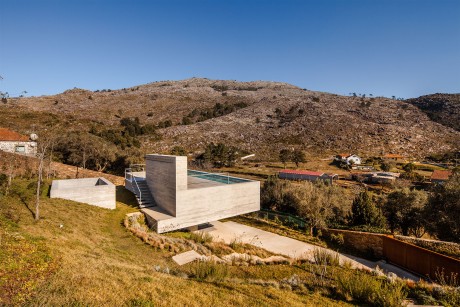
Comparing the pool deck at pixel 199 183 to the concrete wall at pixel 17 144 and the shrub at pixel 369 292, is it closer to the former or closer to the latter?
the shrub at pixel 369 292

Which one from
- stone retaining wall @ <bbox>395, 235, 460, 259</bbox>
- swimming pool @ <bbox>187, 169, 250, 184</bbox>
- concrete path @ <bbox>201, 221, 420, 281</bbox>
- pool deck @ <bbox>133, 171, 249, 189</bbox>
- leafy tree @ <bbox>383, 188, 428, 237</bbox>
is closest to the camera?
stone retaining wall @ <bbox>395, 235, 460, 259</bbox>

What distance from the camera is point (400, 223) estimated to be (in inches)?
867

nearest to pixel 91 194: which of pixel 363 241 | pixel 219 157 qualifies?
pixel 363 241

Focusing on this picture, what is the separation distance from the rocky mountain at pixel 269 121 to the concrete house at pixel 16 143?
24273 mm

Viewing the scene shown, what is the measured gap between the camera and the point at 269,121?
290 ft

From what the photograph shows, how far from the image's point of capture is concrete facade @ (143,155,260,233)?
53.8ft

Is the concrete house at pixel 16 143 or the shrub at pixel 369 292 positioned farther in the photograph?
the concrete house at pixel 16 143

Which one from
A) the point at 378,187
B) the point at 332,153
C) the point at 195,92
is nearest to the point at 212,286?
the point at 378,187

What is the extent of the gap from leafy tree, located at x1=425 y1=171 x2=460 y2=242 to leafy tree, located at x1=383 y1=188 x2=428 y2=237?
3677 millimetres

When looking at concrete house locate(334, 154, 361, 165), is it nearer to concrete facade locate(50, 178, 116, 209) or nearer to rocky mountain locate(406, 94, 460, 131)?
concrete facade locate(50, 178, 116, 209)

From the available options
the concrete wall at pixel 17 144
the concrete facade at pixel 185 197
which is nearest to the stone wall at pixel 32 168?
the concrete wall at pixel 17 144

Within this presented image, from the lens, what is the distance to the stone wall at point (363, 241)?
1806cm

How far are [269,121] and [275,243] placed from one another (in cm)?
7270

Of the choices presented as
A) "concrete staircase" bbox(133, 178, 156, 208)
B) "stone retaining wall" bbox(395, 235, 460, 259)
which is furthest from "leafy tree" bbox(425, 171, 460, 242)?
"concrete staircase" bbox(133, 178, 156, 208)
